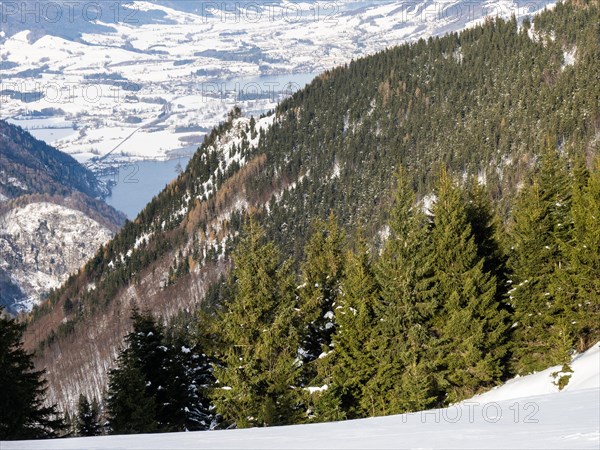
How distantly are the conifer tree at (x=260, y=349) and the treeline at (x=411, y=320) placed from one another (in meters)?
0.07

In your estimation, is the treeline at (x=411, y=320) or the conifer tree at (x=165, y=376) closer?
the treeline at (x=411, y=320)

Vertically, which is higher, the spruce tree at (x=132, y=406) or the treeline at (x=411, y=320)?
the treeline at (x=411, y=320)

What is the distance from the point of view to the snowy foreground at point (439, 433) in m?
16.1

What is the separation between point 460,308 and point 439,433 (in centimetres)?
1532

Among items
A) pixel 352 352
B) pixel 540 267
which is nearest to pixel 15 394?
pixel 352 352

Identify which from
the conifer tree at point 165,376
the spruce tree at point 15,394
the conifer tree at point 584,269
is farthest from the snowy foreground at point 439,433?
the conifer tree at point 165,376

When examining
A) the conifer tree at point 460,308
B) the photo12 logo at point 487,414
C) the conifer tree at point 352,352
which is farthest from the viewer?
the conifer tree at point 352,352

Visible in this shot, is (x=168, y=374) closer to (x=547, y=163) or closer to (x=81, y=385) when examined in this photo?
(x=547, y=163)

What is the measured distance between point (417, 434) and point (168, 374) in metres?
25.0

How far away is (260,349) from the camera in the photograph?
1248 inches

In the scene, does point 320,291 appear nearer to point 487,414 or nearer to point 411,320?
point 411,320

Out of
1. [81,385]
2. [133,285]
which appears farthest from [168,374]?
[133,285]

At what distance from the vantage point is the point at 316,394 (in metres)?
32.1

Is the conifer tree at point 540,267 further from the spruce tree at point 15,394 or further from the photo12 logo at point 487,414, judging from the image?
the spruce tree at point 15,394
